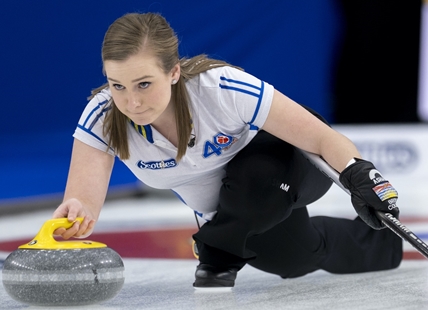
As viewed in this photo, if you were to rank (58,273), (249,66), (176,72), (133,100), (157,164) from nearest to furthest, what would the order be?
(58,273) → (133,100) → (176,72) → (157,164) → (249,66)

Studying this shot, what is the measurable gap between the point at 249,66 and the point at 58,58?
5.78 ft

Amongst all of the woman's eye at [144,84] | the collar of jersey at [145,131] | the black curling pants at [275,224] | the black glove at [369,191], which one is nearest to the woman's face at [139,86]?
the woman's eye at [144,84]

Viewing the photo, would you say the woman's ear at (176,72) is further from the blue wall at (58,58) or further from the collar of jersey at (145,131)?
the blue wall at (58,58)

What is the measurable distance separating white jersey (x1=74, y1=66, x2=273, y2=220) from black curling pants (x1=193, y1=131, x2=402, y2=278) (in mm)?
100

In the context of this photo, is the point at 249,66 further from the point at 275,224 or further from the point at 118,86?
the point at 118,86

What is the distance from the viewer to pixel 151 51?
1999mm

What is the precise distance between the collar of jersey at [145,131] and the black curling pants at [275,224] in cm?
28

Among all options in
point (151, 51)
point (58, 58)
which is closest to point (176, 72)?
point (151, 51)

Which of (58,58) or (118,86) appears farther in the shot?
(58,58)

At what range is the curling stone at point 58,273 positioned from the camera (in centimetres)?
182

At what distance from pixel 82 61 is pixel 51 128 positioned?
1.75 feet

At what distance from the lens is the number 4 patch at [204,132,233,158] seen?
223cm

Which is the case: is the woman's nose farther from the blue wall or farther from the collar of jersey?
the blue wall

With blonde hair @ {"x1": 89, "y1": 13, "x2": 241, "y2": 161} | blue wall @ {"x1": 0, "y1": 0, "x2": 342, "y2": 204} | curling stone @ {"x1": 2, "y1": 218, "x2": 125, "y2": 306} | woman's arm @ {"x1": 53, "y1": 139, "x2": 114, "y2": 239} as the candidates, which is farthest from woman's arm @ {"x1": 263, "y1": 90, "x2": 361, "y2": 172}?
blue wall @ {"x1": 0, "y1": 0, "x2": 342, "y2": 204}
